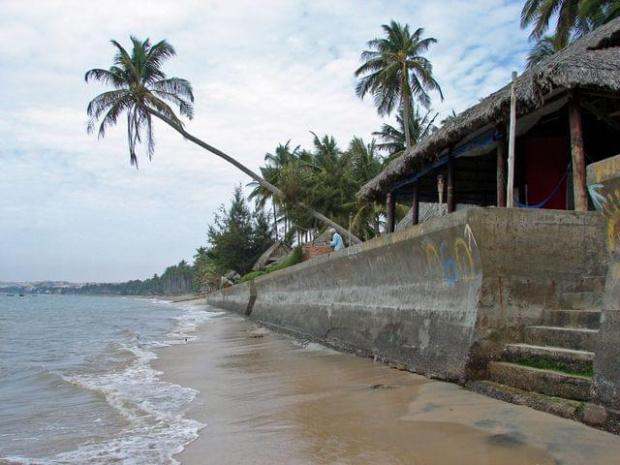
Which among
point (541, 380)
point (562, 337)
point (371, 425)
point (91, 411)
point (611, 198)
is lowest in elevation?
point (91, 411)

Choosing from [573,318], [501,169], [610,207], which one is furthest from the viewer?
[501,169]

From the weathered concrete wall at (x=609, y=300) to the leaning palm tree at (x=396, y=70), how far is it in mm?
24120

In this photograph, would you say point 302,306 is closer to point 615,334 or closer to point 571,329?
point 571,329

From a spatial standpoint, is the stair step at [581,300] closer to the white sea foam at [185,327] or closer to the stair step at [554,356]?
the stair step at [554,356]

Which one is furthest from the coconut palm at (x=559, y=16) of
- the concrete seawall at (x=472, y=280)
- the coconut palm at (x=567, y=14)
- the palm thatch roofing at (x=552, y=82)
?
the concrete seawall at (x=472, y=280)

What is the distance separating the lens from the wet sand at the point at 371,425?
11.3ft

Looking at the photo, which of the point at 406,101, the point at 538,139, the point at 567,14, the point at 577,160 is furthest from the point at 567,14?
the point at 577,160

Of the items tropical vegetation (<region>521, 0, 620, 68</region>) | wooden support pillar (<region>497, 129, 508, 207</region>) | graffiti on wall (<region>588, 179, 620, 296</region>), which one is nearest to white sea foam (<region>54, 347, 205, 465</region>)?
graffiti on wall (<region>588, 179, 620, 296</region>)

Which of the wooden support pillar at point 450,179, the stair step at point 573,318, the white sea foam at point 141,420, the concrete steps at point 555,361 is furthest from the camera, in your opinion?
the wooden support pillar at point 450,179

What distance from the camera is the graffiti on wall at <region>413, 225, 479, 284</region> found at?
18.2 feet

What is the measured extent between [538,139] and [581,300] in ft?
19.7

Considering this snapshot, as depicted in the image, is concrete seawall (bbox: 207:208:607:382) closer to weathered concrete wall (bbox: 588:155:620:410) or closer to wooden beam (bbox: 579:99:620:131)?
weathered concrete wall (bbox: 588:155:620:410)

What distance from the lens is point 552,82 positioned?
709 cm

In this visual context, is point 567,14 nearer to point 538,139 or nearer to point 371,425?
point 538,139
